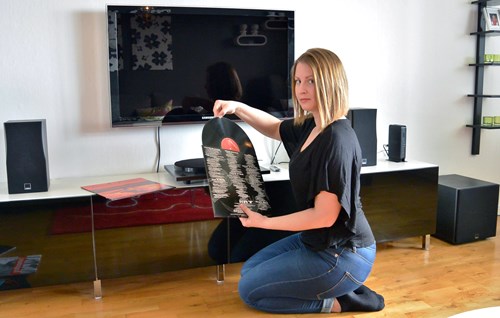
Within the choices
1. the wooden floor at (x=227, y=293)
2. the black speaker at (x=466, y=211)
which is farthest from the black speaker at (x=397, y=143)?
the wooden floor at (x=227, y=293)

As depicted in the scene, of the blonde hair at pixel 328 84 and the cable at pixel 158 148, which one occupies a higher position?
the blonde hair at pixel 328 84

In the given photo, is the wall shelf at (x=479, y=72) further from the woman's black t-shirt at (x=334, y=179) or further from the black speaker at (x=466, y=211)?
the woman's black t-shirt at (x=334, y=179)

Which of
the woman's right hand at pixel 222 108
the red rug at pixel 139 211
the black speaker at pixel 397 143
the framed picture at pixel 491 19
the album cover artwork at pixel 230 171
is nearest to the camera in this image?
the album cover artwork at pixel 230 171

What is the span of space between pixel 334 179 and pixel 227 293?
884 millimetres

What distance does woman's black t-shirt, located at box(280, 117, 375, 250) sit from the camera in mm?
1835

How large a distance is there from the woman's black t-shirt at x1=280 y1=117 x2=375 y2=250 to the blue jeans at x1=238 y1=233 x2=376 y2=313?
47 millimetres

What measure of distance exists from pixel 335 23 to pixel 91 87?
1448mm

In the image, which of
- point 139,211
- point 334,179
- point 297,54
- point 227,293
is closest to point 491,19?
point 297,54

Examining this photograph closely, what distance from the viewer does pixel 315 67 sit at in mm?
1847

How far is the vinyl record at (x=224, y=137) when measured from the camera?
2.03 metres

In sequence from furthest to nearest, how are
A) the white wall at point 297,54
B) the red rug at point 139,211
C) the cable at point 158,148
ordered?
the cable at point 158,148
the white wall at point 297,54
the red rug at point 139,211

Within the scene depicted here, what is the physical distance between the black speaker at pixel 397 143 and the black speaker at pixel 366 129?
7.0 inches

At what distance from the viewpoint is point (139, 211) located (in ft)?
7.65

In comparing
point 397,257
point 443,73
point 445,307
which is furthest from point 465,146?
point 445,307
